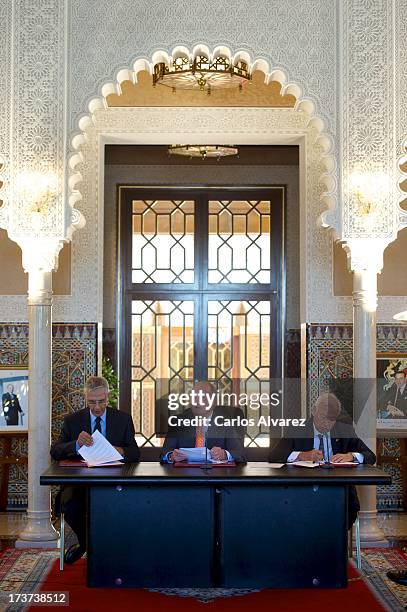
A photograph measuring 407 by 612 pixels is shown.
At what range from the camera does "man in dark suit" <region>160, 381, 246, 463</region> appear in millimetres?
6910

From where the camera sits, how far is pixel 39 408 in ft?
27.5

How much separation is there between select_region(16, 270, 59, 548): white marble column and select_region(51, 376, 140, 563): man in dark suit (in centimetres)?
89

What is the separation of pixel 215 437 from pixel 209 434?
0.05m

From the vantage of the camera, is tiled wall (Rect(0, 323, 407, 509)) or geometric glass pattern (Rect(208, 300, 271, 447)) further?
geometric glass pattern (Rect(208, 300, 271, 447))

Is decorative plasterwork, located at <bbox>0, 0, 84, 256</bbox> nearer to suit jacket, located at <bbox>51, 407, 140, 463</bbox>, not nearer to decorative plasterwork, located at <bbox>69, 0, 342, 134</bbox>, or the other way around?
decorative plasterwork, located at <bbox>69, 0, 342, 134</bbox>

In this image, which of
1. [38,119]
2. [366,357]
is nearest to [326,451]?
[366,357]

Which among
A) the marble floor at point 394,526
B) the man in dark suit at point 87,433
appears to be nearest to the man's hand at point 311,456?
the man in dark suit at point 87,433

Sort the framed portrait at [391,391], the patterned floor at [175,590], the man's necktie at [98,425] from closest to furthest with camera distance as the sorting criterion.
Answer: the patterned floor at [175,590] < the man's necktie at [98,425] < the framed portrait at [391,391]

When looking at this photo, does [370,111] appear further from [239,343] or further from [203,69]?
[239,343]

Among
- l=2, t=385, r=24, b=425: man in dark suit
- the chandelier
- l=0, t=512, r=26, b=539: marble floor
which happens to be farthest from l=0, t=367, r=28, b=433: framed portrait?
the chandelier

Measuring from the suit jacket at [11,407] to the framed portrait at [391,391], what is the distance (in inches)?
133

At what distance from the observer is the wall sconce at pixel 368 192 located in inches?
325

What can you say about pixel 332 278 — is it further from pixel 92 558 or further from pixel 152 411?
pixel 92 558

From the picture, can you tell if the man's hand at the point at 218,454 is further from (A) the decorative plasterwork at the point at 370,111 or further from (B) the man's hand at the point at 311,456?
(A) the decorative plasterwork at the point at 370,111
